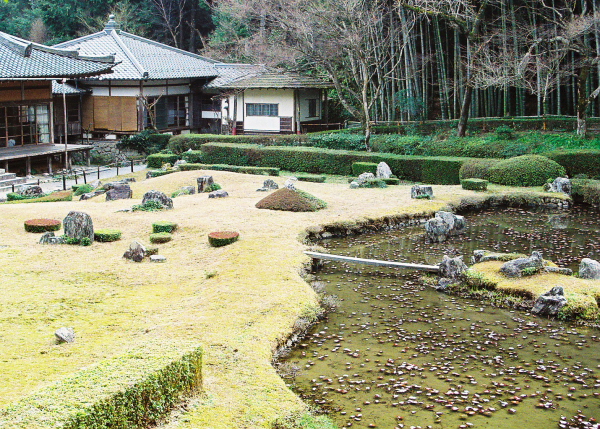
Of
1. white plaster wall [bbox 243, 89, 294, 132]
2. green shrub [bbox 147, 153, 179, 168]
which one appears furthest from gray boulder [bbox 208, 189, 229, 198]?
white plaster wall [bbox 243, 89, 294, 132]

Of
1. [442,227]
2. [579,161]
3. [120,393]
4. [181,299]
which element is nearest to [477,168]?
[579,161]

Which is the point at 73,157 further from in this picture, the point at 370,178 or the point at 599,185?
the point at 599,185

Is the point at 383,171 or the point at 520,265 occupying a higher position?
the point at 383,171

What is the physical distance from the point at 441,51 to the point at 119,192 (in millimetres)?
20282

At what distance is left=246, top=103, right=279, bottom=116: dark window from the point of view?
43312 millimetres

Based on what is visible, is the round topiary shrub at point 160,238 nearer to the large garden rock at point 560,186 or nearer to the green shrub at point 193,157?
the large garden rock at point 560,186

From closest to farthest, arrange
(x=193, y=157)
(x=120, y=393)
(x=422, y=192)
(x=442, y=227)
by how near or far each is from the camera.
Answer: (x=120, y=393), (x=442, y=227), (x=422, y=192), (x=193, y=157)

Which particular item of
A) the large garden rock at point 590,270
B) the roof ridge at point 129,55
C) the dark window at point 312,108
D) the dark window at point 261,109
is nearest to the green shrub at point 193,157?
the roof ridge at point 129,55

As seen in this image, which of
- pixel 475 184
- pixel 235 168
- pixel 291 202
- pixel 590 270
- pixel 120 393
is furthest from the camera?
pixel 235 168

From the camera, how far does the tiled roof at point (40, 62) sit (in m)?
31.3

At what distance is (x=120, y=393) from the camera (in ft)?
26.3

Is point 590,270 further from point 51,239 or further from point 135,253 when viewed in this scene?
point 51,239

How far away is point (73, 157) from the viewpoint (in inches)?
1531

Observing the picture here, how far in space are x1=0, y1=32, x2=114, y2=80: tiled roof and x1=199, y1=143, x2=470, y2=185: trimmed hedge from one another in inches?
271
